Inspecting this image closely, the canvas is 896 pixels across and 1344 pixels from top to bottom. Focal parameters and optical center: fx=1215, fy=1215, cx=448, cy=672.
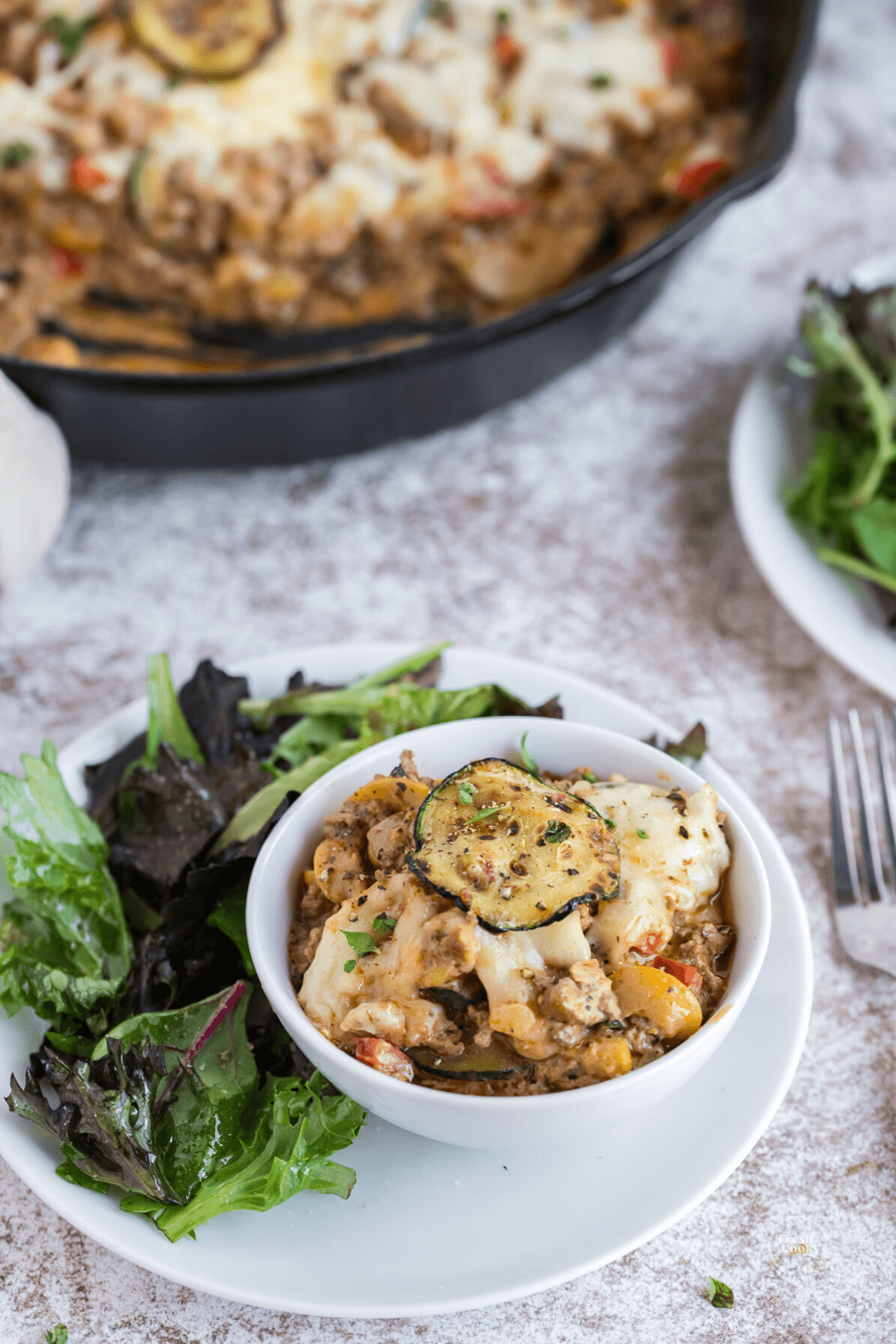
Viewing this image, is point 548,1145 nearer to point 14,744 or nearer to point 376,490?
point 14,744

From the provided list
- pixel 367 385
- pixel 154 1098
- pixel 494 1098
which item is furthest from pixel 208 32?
pixel 494 1098

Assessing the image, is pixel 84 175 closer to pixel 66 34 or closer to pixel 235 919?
pixel 66 34

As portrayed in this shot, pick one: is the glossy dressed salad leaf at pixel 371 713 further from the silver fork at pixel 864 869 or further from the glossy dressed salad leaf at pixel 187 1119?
the silver fork at pixel 864 869

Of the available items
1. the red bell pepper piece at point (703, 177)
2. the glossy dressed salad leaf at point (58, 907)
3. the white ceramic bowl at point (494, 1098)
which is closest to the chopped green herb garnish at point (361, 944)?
the white ceramic bowl at point (494, 1098)

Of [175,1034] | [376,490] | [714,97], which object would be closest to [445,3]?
[714,97]

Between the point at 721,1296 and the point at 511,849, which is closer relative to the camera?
the point at 511,849

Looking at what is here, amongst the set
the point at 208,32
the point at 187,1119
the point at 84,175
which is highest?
the point at 208,32
